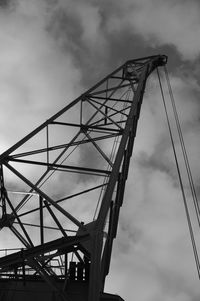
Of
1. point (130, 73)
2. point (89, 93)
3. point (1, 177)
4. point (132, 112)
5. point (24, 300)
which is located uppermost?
point (130, 73)

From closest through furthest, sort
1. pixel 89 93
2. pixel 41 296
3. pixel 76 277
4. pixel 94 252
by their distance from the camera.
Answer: pixel 94 252 < pixel 41 296 < pixel 76 277 < pixel 89 93

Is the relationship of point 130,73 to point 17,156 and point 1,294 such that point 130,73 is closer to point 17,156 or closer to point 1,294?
point 17,156

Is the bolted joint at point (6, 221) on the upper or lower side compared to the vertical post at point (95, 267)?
upper

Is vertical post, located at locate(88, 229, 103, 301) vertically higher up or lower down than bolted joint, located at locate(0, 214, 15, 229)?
lower down

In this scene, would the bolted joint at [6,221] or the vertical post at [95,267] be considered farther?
the bolted joint at [6,221]

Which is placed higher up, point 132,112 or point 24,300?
point 132,112

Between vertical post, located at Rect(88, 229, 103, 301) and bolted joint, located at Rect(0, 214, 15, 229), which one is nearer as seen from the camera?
vertical post, located at Rect(88, 229, 103, 301)

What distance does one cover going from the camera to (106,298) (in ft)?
45.8

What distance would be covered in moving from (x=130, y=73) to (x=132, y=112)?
7532 millimetres

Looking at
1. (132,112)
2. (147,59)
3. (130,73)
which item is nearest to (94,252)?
(132,112)

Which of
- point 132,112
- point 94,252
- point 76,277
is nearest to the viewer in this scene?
point 94,252

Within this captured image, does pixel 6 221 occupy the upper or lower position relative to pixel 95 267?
upper

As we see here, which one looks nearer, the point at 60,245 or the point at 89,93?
the point at 60,245

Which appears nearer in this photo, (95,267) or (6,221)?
(95,267)
